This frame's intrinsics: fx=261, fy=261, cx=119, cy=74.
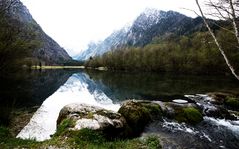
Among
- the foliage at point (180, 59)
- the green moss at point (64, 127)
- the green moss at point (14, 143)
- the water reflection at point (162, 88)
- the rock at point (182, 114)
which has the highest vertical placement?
the foliage at point (180, 59)

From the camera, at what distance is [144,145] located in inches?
731

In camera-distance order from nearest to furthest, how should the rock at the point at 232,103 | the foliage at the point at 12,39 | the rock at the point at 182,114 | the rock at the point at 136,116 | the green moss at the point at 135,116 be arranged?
the rock at the point at 136,116, the green moss at the point at 135,116, the rock at the point at 182,114, the rock at the point at 232,103, the foliage at the point at 12,39

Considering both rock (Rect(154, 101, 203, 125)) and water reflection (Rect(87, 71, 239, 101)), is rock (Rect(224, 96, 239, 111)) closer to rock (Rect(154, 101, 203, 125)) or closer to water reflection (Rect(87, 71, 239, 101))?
water reflection (Rect(87, 71, 239, 101))

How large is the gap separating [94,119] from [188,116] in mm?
12980

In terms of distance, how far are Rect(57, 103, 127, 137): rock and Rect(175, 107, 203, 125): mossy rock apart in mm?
9108

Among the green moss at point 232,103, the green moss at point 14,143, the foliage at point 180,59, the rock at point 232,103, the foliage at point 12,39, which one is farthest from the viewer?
the foliage at point 180,59

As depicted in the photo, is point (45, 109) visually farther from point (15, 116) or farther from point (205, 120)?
point (205, 120)

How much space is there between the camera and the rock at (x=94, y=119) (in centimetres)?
1921

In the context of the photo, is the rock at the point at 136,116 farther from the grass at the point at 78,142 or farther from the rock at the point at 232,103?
the rock at the point at 232,103

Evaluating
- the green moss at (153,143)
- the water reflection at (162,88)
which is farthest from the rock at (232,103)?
the green moss at (153,143)

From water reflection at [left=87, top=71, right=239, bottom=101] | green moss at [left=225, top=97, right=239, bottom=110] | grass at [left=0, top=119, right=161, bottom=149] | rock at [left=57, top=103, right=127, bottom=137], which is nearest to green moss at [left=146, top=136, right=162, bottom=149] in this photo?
grass at [left=0, top=119, right=161, bottom=149]

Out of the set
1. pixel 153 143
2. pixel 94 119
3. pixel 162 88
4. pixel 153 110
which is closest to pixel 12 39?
pixel 153 110

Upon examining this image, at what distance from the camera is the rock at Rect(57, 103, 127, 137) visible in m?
19.2

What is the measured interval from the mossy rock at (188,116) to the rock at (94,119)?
911 centimetres
